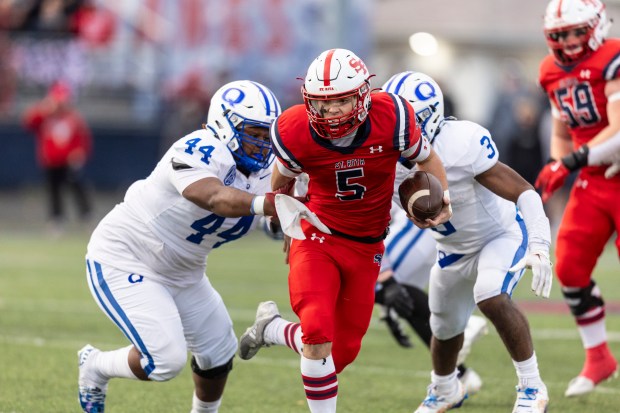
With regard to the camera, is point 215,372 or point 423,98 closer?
point 423,98

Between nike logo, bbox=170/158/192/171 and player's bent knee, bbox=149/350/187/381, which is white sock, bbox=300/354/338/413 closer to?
player's bent knee, bbox=149/350/187/381

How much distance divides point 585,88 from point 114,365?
295 centimetres

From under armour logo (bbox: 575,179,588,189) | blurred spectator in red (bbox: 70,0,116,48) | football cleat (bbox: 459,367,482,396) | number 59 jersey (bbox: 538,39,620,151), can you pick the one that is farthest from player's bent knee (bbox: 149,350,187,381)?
blurred spectator in red (bbox: 70,0,116,48)

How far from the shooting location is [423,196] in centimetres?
505

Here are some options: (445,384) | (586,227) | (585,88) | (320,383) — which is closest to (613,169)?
(586,227)

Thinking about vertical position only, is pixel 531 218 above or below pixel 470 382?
above

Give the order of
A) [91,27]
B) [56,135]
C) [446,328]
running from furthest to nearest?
[91,27], [56,135], [446,328]

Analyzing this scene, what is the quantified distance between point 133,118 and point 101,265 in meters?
14.1

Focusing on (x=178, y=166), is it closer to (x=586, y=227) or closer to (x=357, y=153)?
(x=357, y=153)

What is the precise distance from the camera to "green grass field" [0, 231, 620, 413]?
6.16 metres

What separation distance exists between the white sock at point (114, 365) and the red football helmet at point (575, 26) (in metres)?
2.85

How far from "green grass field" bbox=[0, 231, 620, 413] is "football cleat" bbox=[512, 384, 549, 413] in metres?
0.65

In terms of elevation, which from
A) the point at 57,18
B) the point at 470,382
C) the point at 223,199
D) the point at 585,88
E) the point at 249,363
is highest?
the point at 585,88

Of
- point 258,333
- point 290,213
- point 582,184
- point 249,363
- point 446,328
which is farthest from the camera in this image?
point 249,363
